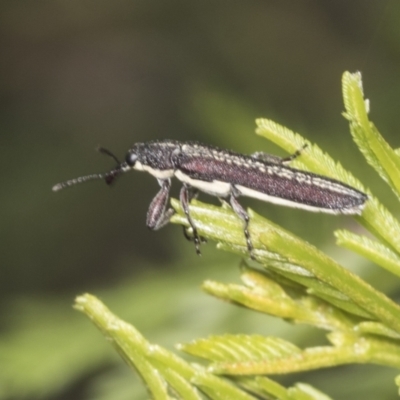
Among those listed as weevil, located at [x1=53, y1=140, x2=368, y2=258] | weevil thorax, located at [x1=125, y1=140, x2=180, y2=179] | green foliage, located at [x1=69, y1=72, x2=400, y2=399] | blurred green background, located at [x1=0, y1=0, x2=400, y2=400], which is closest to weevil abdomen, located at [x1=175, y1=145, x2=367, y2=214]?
weevil, located at [x1=53, y1=140, x2=368, y2=258]

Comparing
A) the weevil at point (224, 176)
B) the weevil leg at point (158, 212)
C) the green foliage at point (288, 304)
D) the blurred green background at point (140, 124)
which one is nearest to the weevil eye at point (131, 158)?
the weevil at point (224, 176)

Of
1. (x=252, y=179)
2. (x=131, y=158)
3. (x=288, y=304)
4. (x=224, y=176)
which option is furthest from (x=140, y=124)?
(x=288, y=304)

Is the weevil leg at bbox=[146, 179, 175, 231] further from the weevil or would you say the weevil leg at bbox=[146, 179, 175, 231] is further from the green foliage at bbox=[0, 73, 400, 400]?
the green foliage at bbox=[0, 73, 400, 400]

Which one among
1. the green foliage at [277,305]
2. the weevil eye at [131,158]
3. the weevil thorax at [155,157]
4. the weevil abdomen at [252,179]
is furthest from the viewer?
the weevil eye at [131,158]

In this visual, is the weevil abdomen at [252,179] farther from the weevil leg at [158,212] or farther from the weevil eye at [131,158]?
the weevil eye at [131,158]

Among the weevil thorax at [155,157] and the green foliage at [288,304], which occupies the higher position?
the weevil thorax at [155,157]

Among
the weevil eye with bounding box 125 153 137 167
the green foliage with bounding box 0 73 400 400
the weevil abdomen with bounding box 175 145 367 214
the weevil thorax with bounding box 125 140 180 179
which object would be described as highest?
the weevil eye with bounding box 125 153 137 167

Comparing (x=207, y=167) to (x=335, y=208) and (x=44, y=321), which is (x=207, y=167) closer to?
(x=335, y=208)
